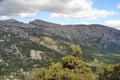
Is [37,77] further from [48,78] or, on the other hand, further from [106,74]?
[106,74]

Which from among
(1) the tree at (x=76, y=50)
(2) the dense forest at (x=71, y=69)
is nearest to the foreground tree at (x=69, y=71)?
(2) the dense forest at (x=71, y=69)

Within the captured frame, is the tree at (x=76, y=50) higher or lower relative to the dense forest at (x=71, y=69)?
higher

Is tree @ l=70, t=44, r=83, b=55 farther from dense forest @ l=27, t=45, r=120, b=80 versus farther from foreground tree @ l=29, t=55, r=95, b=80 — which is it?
foreground tree @ l=29, t=55, r=95, b=80

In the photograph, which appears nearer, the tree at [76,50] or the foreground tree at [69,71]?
the foreground tree at [69,71]

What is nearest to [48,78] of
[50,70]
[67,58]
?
[50,70]

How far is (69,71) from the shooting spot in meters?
49.1

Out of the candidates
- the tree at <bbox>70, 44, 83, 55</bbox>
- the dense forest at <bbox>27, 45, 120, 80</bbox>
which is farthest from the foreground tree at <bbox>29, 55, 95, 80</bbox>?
the tree at <bbox>70, 44, 83, 55</bbox>

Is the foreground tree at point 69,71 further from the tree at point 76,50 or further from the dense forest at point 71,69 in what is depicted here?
the tree at point 76,50

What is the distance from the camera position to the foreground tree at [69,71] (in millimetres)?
48853

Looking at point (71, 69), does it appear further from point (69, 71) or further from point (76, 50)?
point (76, 50)

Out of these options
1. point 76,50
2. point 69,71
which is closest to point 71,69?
point 69,71

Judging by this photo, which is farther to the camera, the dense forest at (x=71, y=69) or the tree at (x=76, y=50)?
the tree at (x=76, y=50)

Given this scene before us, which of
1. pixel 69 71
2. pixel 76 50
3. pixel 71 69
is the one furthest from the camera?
pixel 76 50

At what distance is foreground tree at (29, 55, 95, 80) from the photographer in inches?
1923
